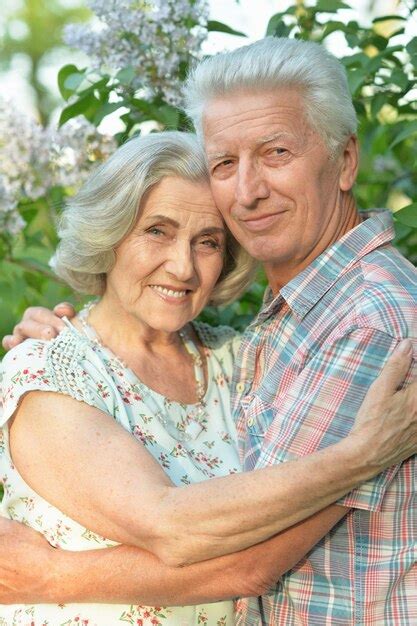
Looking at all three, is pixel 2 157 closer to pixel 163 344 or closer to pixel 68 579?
pixel 163 344

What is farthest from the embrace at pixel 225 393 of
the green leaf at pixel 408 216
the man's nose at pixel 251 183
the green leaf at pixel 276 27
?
the green leaf at pixel 276 27

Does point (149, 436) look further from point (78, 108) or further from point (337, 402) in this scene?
point (78, 108)

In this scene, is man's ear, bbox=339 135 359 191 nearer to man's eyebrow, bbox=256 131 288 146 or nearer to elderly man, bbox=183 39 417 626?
elderly man, bbox=183 39 417 626

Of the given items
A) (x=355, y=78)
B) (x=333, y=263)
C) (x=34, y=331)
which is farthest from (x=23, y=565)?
(x=355, y=78)

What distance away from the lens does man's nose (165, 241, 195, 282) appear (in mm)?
3178

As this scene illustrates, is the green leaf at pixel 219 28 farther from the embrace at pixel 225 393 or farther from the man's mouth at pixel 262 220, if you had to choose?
the man's mouth at pixel 262 220

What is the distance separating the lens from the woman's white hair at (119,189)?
10.3 feet

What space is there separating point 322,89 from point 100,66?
41.5 inches

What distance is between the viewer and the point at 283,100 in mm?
2832

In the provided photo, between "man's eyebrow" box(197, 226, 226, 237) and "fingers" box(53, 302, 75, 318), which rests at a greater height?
"man's eyebrow" box(197, 226, 226, 237)

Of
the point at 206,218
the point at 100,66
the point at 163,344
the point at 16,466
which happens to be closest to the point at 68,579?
the point at 16,466

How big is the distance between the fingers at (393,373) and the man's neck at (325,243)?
59cm

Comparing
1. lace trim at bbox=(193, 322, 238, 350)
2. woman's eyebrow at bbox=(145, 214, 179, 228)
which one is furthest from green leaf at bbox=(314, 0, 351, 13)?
lace trim at bbox=(193, 322, 238, 350)

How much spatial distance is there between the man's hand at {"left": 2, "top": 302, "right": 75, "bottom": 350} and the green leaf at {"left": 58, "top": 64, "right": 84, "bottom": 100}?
2.49 ft
